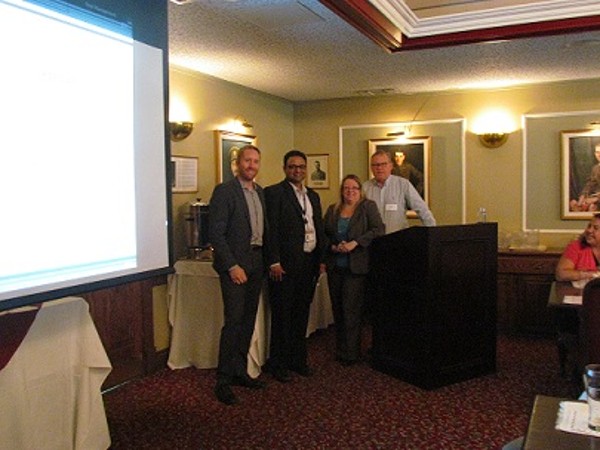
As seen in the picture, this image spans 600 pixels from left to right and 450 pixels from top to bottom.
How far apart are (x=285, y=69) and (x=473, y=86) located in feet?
6.34

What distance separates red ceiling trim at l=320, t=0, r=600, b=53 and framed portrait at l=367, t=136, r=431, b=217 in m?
1.82

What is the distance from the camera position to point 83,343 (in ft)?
7.94

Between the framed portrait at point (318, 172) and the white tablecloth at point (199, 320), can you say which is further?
the framed portrait at point (318, 172)


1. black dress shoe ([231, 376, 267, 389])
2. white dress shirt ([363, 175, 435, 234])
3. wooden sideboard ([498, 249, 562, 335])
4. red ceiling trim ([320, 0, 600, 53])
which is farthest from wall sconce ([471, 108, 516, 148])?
black dress shoe ([231, 376, 267, 389])

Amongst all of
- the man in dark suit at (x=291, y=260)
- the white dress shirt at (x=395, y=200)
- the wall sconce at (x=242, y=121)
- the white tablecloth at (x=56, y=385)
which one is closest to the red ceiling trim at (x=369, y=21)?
the man in dark suit at (x=291, y=260)

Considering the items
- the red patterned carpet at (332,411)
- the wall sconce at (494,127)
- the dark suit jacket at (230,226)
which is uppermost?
the wall sconce at (494,127)

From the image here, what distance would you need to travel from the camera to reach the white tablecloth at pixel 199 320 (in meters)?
3.89

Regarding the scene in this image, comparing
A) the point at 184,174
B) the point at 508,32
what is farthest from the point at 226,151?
the point at 508,32

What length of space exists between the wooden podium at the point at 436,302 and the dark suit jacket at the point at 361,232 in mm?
76

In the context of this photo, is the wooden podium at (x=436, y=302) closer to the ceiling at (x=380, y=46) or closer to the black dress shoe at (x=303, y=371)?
the black dress shoe at (x=303, y=371)

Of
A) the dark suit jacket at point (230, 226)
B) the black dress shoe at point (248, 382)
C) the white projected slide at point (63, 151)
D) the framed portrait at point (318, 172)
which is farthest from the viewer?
the framed portrait at point (318, 172)

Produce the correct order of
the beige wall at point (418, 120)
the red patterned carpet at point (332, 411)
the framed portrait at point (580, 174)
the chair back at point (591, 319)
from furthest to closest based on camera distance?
the framed portrait at point (580, 174), the beige wall at point (418, 120), the red patterned carpet at point (332, 411), the chair back at point (591, 319)

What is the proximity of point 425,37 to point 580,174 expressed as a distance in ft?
7.32

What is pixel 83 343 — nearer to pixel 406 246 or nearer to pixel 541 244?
pixel 406 246
